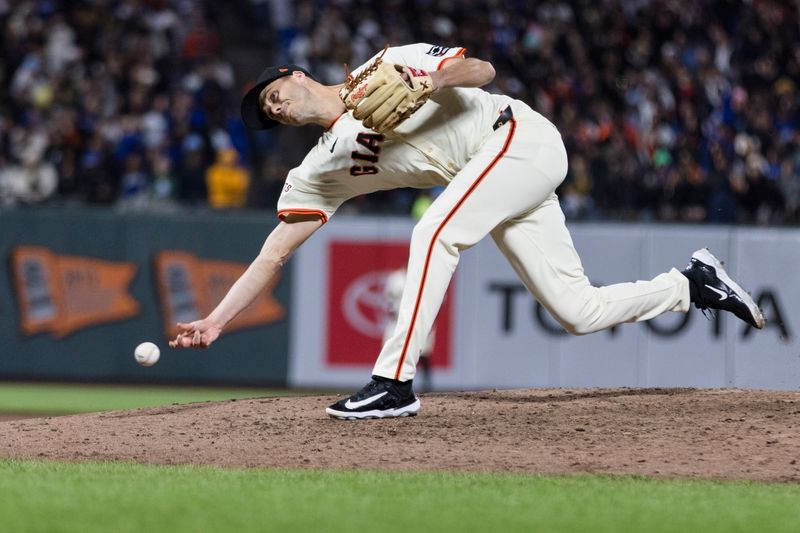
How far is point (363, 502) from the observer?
473 cm

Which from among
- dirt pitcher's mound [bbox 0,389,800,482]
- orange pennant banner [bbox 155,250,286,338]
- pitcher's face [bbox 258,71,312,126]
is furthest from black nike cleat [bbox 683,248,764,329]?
orange pennant banner [bbox 155,250,286,338]

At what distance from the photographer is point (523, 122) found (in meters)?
6.32

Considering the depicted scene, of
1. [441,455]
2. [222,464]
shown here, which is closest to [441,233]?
[441,455]

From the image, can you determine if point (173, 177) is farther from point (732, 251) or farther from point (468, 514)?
point (468, 514)

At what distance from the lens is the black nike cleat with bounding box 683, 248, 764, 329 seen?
6742mm

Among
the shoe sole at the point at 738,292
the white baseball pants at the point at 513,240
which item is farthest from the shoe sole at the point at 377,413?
the shoe sole at the point at 738,292

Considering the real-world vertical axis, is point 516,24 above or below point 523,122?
above

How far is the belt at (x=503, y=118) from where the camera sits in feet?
20.6

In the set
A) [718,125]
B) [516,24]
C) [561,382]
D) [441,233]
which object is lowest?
[561,382]

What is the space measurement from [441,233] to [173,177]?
29.4 ft

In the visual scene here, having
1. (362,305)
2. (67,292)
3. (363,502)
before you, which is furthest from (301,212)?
→ (67,292)

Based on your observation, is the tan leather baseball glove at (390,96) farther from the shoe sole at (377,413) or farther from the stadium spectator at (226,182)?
the stadium spectator at (226,182)

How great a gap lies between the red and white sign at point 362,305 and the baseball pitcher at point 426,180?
21.0 ft

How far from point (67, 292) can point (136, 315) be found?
2.44 feet
